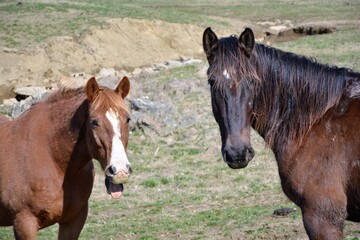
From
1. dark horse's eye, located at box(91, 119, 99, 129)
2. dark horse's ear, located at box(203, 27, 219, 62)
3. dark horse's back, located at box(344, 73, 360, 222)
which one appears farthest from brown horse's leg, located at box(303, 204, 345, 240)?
dark horse's eye, located at box(91, 119, 99, 129)

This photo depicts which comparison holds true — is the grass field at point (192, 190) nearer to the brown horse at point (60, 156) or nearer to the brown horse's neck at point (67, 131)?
the brown horse at point (60, 156)

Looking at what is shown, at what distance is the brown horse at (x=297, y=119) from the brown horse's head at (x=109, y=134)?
39.3 inches

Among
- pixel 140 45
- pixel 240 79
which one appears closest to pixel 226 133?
pixel 240 79

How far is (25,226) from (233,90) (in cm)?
243

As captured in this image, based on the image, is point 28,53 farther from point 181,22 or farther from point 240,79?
point 240,79

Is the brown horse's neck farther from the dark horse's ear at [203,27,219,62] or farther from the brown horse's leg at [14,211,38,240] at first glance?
the dark horse's ear at [203,27,219,62]

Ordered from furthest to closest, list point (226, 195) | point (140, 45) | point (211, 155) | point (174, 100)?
point (140, 45) < point (174, 100) < point (211, 155) < point (226, 195)

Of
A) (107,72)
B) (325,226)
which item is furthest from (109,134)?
(107,72)

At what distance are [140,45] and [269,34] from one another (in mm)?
8186

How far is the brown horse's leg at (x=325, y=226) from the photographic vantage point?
5336 mm

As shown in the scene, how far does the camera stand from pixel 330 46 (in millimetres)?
23938

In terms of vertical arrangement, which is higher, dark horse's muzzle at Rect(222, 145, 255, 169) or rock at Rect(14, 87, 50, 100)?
dark horse's muzzle at Rect(222, 145, 255, 169)

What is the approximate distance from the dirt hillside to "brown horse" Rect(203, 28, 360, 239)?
15.3 metres

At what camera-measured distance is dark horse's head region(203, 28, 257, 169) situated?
5.35 metres
